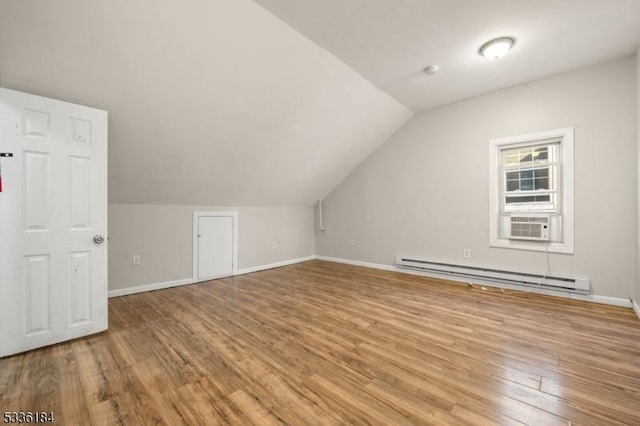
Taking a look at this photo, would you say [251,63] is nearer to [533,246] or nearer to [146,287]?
[146,287]

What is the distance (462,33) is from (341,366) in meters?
3.15

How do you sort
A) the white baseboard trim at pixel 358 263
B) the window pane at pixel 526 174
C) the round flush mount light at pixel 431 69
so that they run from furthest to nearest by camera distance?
the white baseboard trim at pixel 358 263 → the window pane at pixel 526 174 → the round flush mount light at pixel 431 69

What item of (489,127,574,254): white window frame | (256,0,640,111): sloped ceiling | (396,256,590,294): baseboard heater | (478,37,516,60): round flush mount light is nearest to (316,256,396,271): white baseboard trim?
(396,256,590,294): baseboard heater

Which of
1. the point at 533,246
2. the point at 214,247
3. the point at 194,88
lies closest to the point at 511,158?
the point at 533,246

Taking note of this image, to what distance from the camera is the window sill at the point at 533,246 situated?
335 centimetres

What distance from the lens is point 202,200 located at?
161 inches

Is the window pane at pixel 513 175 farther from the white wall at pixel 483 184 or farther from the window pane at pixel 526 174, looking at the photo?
the white wall at pixel 483 184

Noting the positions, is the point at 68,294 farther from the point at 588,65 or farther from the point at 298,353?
the point at 588,65

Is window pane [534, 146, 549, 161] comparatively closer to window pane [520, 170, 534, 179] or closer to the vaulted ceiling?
window pane [520, 170, 534, 179]

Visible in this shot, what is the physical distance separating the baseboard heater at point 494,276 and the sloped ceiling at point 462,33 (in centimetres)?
258

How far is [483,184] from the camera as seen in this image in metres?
3.97

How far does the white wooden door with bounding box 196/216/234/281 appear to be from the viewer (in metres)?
4.14

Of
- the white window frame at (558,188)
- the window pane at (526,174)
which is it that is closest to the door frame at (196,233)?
the white window frame at (558,188)

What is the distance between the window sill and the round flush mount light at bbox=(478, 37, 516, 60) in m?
2.37
